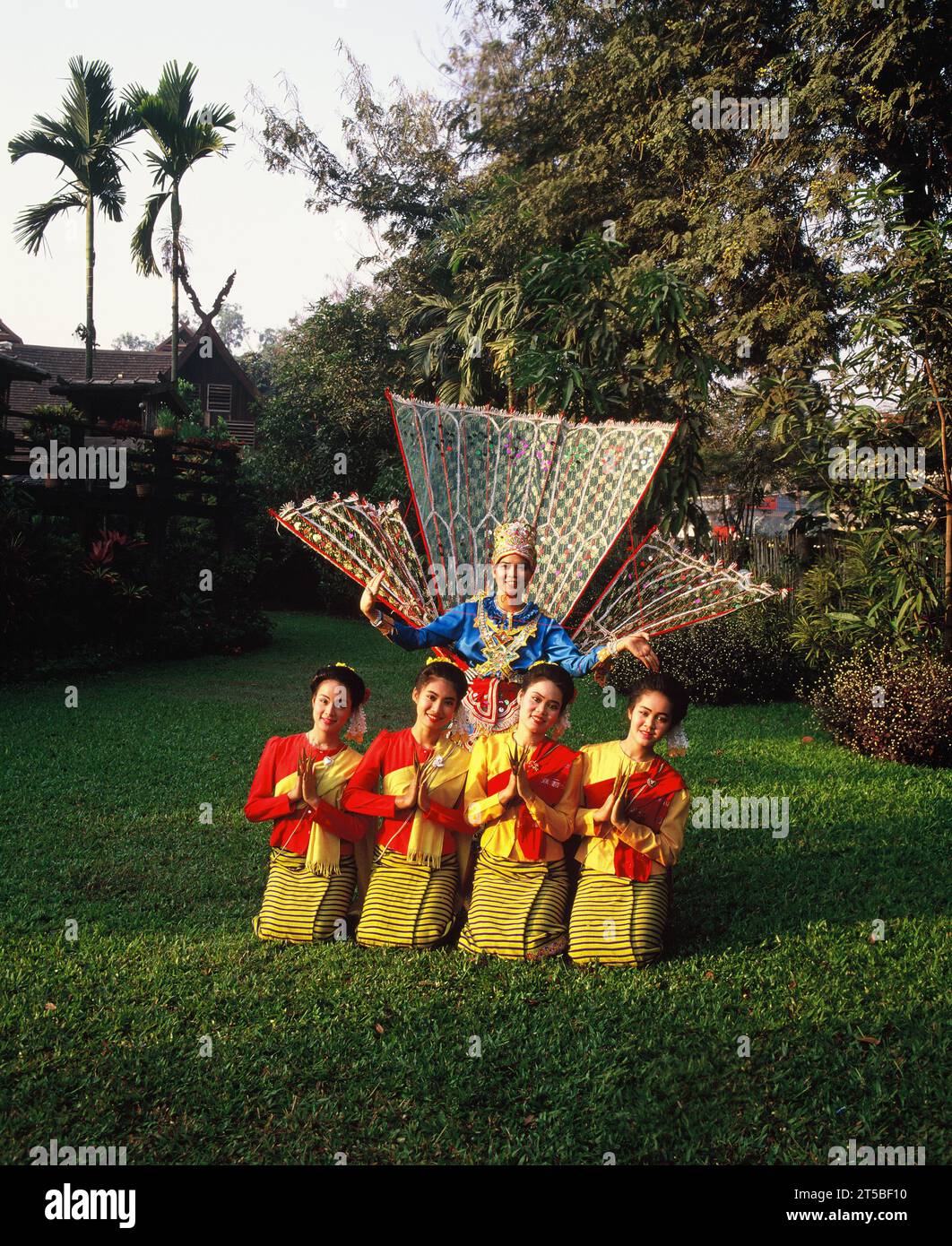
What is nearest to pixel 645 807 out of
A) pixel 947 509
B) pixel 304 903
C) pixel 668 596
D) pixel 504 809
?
pixel 504 809

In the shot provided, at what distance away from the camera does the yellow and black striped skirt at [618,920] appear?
4500 mm

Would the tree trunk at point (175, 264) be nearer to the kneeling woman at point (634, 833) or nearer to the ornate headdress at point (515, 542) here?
the ornate headdress at point (515, 542)

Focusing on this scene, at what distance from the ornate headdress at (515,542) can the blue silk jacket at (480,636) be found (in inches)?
9.7

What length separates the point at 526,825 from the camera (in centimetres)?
463

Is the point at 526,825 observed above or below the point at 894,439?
below

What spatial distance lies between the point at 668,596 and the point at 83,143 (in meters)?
18.4

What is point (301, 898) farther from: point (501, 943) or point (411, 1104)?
point (411, 1104)

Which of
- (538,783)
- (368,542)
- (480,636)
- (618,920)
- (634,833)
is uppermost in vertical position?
(368,542)

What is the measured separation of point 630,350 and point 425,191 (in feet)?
38.4

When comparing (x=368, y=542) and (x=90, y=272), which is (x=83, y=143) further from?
(x=368, y=542)

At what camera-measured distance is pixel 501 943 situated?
15.0ft

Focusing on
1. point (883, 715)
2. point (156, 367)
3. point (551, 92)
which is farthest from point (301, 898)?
point (156, 367)
